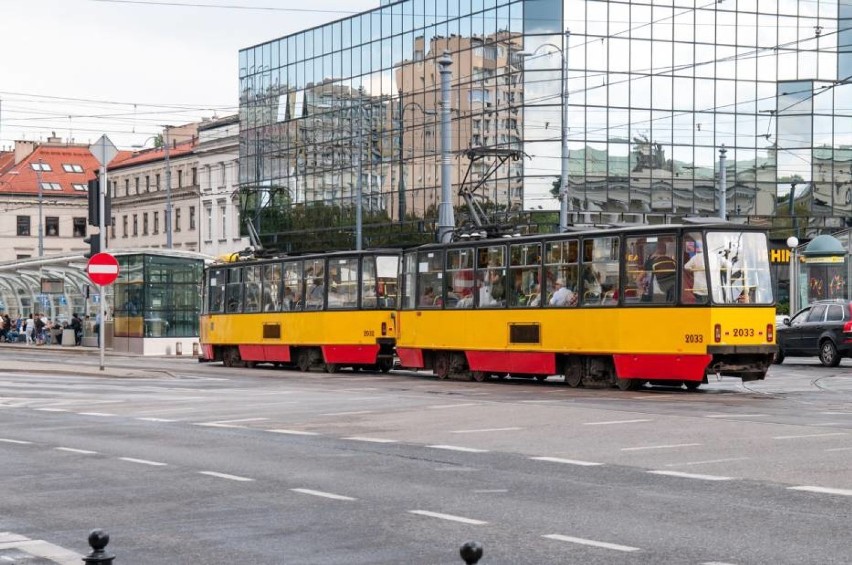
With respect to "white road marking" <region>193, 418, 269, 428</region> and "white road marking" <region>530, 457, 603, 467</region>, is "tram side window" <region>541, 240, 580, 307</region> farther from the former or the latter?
"white road marking" <region>530, 457, 603, 467</region>

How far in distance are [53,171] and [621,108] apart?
240 ft

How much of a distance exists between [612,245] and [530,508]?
56.5 ft

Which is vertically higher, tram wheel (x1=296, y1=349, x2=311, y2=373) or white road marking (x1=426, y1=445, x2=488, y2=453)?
tram wheel (x1=296, y1=349, x2=311, y2=373)

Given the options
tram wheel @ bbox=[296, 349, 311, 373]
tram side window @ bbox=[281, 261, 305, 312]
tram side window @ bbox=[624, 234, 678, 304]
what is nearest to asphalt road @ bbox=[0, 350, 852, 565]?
tram side window @ bbox=[624, 234, 678, 304]

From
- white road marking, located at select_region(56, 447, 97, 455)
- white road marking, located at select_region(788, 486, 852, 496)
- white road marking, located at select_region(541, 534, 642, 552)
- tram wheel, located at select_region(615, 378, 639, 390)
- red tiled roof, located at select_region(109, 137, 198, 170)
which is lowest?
white road marking, located at select_region(541, 534, 642, 552)

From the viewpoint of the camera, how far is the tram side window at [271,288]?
41.2 metres

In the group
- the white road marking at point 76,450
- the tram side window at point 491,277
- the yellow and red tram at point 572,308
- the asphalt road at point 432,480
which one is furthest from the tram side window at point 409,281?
the white road marking at point 76,450

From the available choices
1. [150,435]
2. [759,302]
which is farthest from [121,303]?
[150,435]

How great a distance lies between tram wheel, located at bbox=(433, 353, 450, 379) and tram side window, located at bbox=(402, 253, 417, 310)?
147 centimetres

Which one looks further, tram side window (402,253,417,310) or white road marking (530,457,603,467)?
tram side window (402,253,417,310)

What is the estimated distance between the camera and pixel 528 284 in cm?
3044

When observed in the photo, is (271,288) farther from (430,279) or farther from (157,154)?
(157,154)

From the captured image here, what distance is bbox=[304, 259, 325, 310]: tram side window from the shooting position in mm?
39031

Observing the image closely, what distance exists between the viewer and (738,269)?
2631cm
